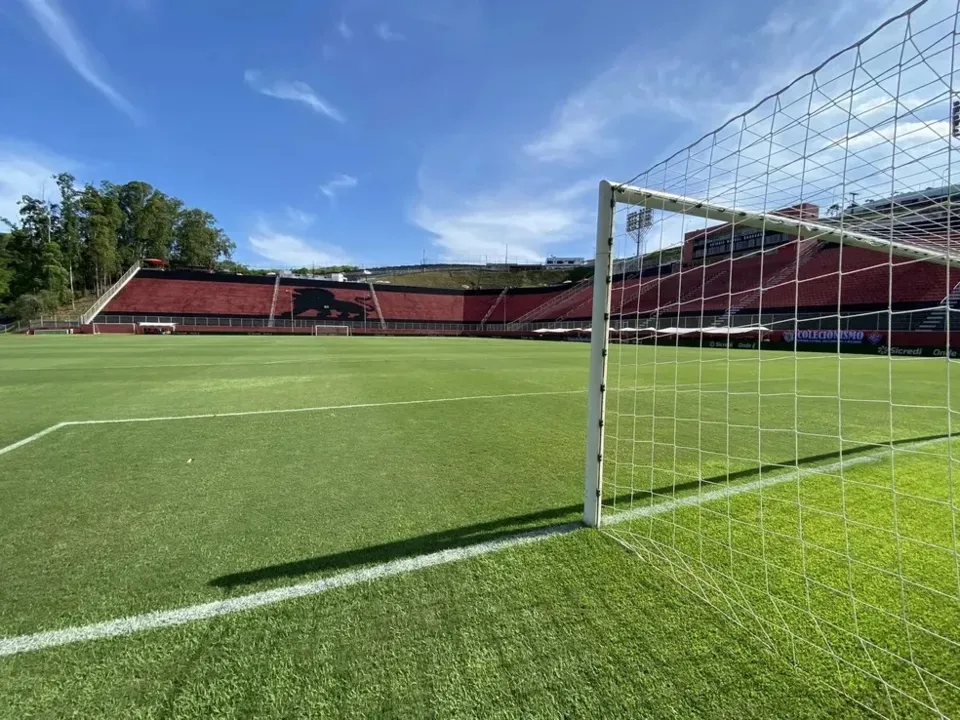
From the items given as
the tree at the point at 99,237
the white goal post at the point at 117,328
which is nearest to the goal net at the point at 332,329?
the white goal post at the point at 117,328

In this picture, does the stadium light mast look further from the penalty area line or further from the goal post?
the penalty area line

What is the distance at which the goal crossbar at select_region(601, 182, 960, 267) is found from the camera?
2742 millimetres

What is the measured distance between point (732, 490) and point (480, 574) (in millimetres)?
2135

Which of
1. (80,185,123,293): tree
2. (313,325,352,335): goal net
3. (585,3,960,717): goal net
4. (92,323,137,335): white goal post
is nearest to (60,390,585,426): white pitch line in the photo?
(585,3,960,717): goal net

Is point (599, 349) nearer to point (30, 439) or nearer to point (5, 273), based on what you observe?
point (30, 439)

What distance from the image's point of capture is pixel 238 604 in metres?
1.93

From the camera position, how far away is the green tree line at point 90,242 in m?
49.7

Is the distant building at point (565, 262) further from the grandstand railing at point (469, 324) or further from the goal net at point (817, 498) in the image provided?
the goal net at point (817, 498)

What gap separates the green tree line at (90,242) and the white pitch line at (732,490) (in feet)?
198

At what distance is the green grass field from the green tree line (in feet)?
190

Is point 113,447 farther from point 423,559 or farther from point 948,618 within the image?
point 948,618

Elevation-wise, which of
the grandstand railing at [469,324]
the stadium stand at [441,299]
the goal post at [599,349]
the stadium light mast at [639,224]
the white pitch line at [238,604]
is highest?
the stadium stand at [441,299]

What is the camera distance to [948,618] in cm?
185

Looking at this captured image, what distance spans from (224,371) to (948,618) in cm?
1209
